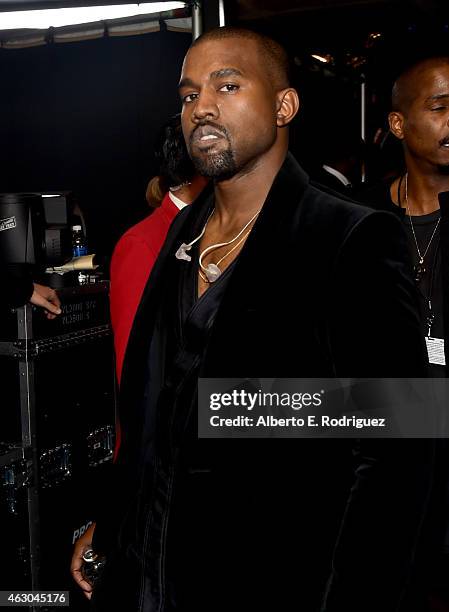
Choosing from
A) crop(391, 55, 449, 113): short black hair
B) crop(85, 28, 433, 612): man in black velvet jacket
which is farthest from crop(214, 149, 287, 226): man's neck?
crop(391, 55, 449, 113): short black hair

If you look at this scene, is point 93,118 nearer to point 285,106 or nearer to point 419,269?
point 419,269

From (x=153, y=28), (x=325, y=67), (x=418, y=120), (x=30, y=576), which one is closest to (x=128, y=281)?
(x=418, y=120)

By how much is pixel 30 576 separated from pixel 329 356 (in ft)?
7.01

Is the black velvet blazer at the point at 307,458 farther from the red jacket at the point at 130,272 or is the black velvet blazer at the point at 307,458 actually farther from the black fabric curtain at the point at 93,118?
the black fabric curtain at the point at 93,118

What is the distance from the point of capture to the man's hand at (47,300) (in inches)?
110

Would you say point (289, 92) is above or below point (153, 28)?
below

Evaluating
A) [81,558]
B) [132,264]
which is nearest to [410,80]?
[132,264]

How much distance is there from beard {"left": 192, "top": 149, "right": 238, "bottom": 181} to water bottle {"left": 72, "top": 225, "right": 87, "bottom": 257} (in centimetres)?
215

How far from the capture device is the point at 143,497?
4.54 ft

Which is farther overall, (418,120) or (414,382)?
(418,120)

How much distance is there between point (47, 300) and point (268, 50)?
1.69 metres

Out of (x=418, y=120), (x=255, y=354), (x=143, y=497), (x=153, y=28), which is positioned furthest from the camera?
(x=153, y=28)

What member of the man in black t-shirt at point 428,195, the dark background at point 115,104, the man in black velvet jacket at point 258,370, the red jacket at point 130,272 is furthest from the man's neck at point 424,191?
the dark background at point 115,104

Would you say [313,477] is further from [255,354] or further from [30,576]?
[30,576]
